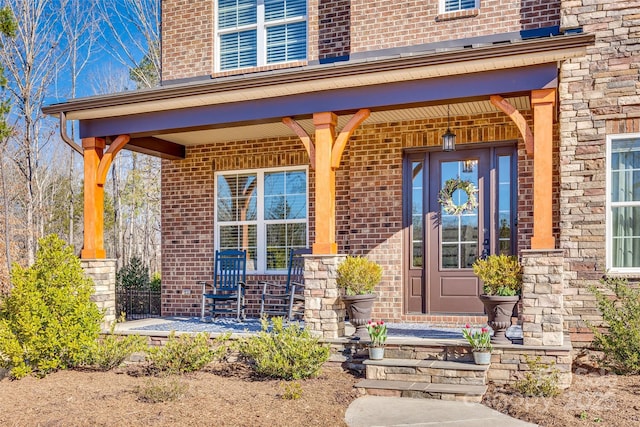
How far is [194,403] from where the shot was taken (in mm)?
5441

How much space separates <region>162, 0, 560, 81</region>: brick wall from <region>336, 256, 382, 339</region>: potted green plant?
3673 mm

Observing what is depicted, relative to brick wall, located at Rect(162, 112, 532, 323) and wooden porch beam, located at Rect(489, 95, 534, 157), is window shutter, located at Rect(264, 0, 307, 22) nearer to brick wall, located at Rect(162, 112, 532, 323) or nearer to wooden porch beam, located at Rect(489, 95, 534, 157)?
brick wall, located at Rect(162, 112, 532, 323)

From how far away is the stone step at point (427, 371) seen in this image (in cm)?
589

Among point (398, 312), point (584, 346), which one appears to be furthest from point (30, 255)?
point (584, 346)

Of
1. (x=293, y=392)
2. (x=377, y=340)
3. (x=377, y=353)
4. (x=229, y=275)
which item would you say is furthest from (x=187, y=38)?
(x=293, y=392)

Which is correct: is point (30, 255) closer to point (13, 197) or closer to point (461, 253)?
point (13, 197)

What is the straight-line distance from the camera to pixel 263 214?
10.1m

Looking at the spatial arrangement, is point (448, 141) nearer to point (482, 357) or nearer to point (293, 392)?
point (482, 357)

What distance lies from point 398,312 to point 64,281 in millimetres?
4363

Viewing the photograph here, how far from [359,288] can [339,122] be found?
2999 mm

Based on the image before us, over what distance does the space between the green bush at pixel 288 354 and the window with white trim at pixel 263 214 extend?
11.3 feet

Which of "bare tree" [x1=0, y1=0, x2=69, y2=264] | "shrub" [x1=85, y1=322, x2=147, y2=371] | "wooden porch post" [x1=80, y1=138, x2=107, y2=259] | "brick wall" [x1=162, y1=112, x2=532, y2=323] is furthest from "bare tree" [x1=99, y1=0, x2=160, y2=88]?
"shrub" [x1=85, y1=322, x2=147, y2=371]

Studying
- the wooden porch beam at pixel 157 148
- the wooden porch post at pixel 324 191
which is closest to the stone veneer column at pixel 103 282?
the wooden porch beam at pixel 157 148

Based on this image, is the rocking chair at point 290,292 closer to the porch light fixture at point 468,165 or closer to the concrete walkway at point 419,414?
the porch light fixture at point 468,165
